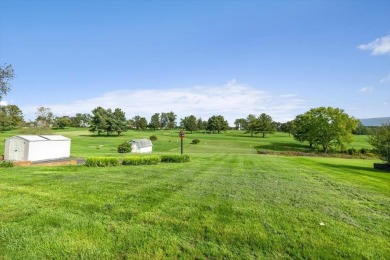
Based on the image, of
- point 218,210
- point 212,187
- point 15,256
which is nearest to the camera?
point 15,256

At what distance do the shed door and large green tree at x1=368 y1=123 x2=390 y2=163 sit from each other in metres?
42.5

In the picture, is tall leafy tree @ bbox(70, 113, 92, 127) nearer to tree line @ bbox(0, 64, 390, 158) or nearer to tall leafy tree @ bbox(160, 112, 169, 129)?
tree line @ bbox(0, 64, 390, 158)

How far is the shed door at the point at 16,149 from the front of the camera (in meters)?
26.0

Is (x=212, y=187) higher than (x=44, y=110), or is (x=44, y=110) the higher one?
(x=44, y=110)

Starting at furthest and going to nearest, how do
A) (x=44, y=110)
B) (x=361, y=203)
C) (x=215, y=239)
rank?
(x=44, y=110) < (x=361, y=203) < (x=215, y=239)

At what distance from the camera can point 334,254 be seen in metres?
5.02

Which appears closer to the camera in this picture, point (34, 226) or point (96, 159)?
point (34, 226)

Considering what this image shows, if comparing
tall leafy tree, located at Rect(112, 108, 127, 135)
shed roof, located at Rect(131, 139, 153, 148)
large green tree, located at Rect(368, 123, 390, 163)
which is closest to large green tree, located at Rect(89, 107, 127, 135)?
tall leafy tree, located at Rect(112, 108, 127, 135)

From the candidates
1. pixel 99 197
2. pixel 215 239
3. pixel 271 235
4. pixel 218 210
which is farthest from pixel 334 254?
pixel 99 197

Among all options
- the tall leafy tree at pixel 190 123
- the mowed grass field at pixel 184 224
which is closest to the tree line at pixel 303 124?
the tall leafy tree at pixel 190 123

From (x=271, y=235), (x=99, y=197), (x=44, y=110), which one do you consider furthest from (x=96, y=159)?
(x=44, y=110)

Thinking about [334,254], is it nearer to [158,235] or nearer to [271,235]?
[271,235]

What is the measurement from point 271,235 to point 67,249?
4.24 meters

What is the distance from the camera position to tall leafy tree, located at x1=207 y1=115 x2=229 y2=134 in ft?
386
